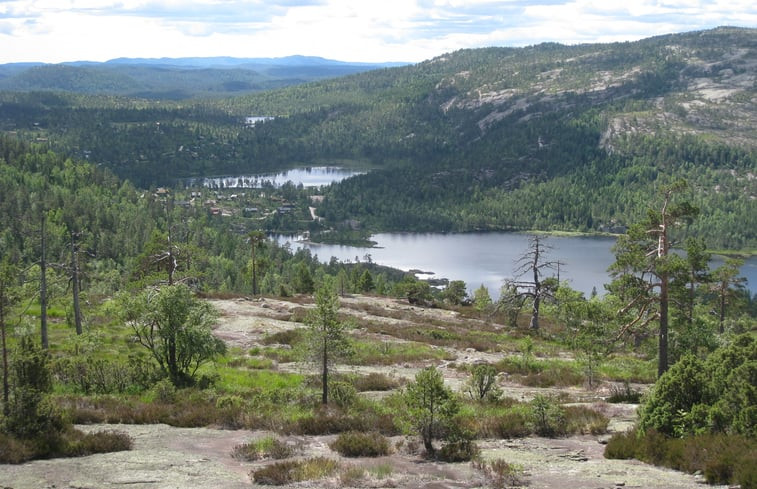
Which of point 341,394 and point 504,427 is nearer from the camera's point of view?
point 504,427

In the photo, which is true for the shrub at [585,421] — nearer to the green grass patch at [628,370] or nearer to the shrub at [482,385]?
the shrub at [482,385]

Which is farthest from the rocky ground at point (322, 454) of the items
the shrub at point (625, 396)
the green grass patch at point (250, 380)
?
the green grass patch at point (250, 380)

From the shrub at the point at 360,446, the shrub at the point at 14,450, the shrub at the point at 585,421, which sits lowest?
the shrub at the point at 585,421

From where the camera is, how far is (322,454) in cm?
2180

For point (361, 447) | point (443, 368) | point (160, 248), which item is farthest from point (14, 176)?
point (361, 447)

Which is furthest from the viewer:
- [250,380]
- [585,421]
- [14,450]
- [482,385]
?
[250,380]

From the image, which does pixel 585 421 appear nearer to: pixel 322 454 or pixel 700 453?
pixel 700 453

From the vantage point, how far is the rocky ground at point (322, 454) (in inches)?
716

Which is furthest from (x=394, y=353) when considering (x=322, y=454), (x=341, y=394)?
(x=322, y=454)

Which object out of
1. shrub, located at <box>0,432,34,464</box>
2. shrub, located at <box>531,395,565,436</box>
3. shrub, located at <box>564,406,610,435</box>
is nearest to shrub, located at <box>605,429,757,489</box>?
shrub, located at <box>564,406,610,435</box>

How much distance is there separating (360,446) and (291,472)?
10.7 ft

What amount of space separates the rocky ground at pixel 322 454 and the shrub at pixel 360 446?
0.34 metres

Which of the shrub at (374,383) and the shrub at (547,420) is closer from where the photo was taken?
the shrub at (547,420)

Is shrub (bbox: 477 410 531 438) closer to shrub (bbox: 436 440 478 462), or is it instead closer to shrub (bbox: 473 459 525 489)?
shrub (bbox: 436 440 478 462)
